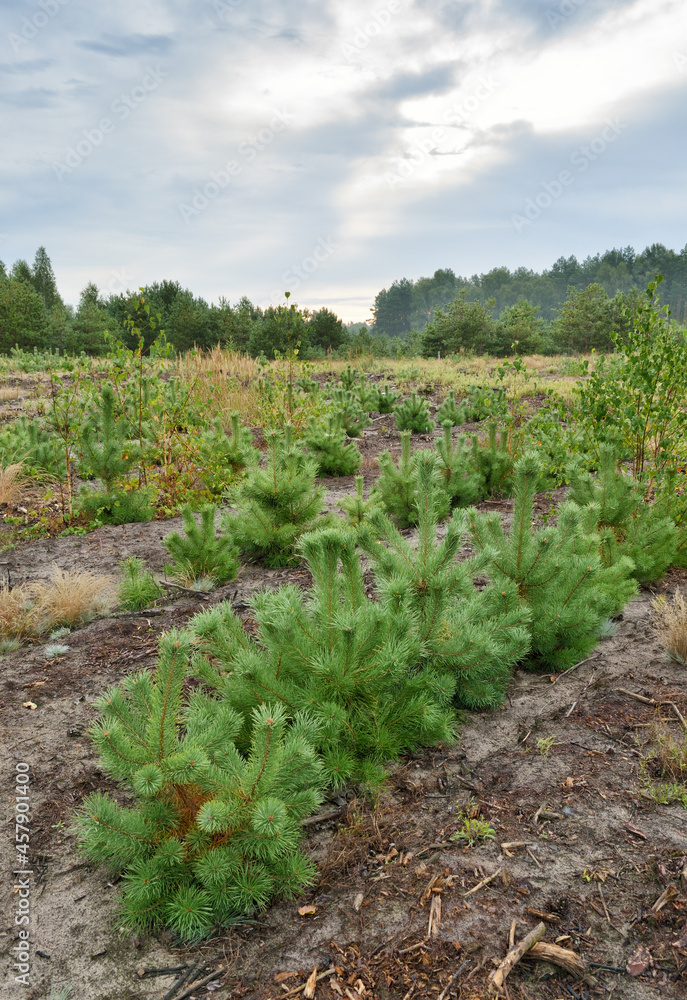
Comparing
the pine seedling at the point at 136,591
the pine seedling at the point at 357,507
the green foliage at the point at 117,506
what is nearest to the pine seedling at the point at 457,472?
the pine seedling at the point at 357,507

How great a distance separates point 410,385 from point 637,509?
12.4 m

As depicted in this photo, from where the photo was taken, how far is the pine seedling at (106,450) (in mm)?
6289

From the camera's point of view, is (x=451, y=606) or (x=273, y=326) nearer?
(x=451, y=606)

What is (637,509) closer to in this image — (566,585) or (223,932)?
(566,585)

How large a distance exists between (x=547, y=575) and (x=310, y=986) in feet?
7.01

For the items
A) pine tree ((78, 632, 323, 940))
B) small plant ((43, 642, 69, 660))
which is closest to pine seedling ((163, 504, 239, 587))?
small plant ((43, 642, 69, 660))

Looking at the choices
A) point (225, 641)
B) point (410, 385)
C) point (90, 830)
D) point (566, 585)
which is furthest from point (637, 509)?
point (410, 385)

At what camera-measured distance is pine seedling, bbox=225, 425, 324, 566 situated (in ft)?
16.0

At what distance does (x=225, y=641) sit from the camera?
2.56 m

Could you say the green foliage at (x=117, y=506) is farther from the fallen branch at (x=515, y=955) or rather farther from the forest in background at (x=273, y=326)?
the forest in background at (x=273, y=326)

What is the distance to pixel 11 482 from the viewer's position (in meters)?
7.22

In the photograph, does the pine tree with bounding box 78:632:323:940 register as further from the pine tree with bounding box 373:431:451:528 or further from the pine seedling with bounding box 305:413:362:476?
the pine seedling with bounding box 305:413:362:476

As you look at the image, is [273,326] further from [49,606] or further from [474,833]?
[474,833]

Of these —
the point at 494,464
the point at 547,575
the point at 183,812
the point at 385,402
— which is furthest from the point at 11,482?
the point at 385,402
